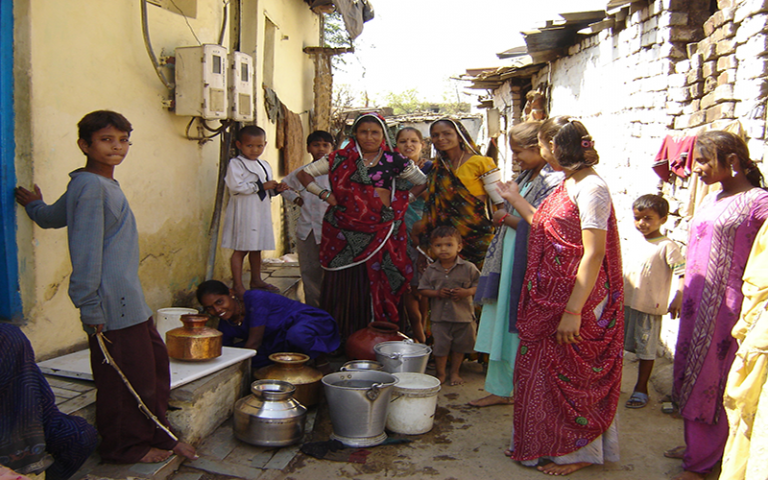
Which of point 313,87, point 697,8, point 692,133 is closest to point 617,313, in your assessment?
point 692,133

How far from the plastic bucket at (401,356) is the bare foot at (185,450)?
4.22 feet

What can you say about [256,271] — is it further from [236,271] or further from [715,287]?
[715,287]

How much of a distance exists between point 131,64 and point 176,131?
2.32 ft

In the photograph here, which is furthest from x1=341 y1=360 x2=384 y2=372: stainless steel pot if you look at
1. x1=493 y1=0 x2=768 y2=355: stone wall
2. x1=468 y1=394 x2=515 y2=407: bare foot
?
x1=493 y1=0 x2=768 y2=355: stone wall

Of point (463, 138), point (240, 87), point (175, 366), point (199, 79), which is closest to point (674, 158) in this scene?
point (463, 138)

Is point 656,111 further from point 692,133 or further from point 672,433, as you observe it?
point 672,433

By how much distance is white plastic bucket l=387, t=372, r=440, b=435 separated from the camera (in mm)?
3361

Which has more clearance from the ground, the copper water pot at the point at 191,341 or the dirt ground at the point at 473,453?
the copper water pot at the point at 191,341

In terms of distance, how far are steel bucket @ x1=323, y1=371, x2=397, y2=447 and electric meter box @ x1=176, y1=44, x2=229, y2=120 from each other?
239 cm

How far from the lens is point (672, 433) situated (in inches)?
138

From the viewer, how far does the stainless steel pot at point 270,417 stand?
3.05 metres

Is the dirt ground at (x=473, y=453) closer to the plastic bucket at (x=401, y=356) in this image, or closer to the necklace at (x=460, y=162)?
the plastic bucket at (x=401, y=356)

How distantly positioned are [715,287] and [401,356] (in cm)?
180

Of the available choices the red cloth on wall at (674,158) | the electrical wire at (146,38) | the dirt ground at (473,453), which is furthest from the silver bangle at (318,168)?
the red cloth on wall at (674,158)
